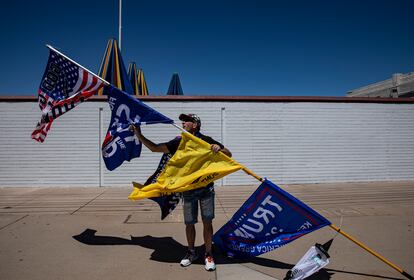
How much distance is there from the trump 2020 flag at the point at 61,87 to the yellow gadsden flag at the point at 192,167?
1.56 meters

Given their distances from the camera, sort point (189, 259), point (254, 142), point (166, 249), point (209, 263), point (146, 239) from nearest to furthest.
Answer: point (209, 263) < point (189, 259) < point (166, 249) < point (146, 239) < point (254, 142)

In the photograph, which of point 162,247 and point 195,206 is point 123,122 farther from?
point 162,247

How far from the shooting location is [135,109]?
12.5 feet

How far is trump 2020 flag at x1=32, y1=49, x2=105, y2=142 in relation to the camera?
157 inches

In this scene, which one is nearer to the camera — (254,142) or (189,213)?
(189,213)

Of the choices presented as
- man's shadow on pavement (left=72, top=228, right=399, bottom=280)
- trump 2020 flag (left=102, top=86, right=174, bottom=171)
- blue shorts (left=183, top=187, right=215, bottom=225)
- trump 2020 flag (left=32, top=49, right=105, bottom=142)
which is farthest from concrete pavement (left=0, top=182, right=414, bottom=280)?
→ trump 2020 flag (left=32, top=49, right=105, bottom=142)

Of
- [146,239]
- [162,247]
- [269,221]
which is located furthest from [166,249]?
[269,221]

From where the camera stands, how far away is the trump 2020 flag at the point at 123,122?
12.3 feet

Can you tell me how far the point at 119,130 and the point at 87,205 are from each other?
11.8ft

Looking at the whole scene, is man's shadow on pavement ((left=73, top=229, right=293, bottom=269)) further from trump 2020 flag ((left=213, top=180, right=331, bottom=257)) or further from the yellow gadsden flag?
the yellow gadsden flag

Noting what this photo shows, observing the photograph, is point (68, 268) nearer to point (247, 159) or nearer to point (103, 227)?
point (103, 227)

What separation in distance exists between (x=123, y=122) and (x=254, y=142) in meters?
6.03

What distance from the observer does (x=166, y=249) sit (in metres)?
4.02

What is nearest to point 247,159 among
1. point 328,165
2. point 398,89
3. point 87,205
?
point 328,165
